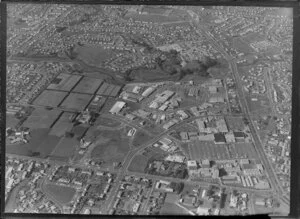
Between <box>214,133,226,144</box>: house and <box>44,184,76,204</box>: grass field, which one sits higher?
<box>214,133,226,144</box>: house

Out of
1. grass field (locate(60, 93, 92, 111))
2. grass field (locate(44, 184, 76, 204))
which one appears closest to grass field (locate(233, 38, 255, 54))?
grass field (locate(60, 93, 92, 111))

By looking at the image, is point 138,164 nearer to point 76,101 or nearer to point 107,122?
point 107,122

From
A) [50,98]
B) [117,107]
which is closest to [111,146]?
[117,107]

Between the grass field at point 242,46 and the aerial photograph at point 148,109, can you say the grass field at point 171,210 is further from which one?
the grass field at point 242,46

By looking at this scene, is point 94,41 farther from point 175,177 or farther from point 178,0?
point 175,177

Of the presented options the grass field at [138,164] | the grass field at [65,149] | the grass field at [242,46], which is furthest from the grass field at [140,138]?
the grass field at [242,46]

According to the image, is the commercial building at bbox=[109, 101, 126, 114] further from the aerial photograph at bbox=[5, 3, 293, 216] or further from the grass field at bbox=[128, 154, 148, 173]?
the grass field at bbox=[128, 154, 148, 173]
